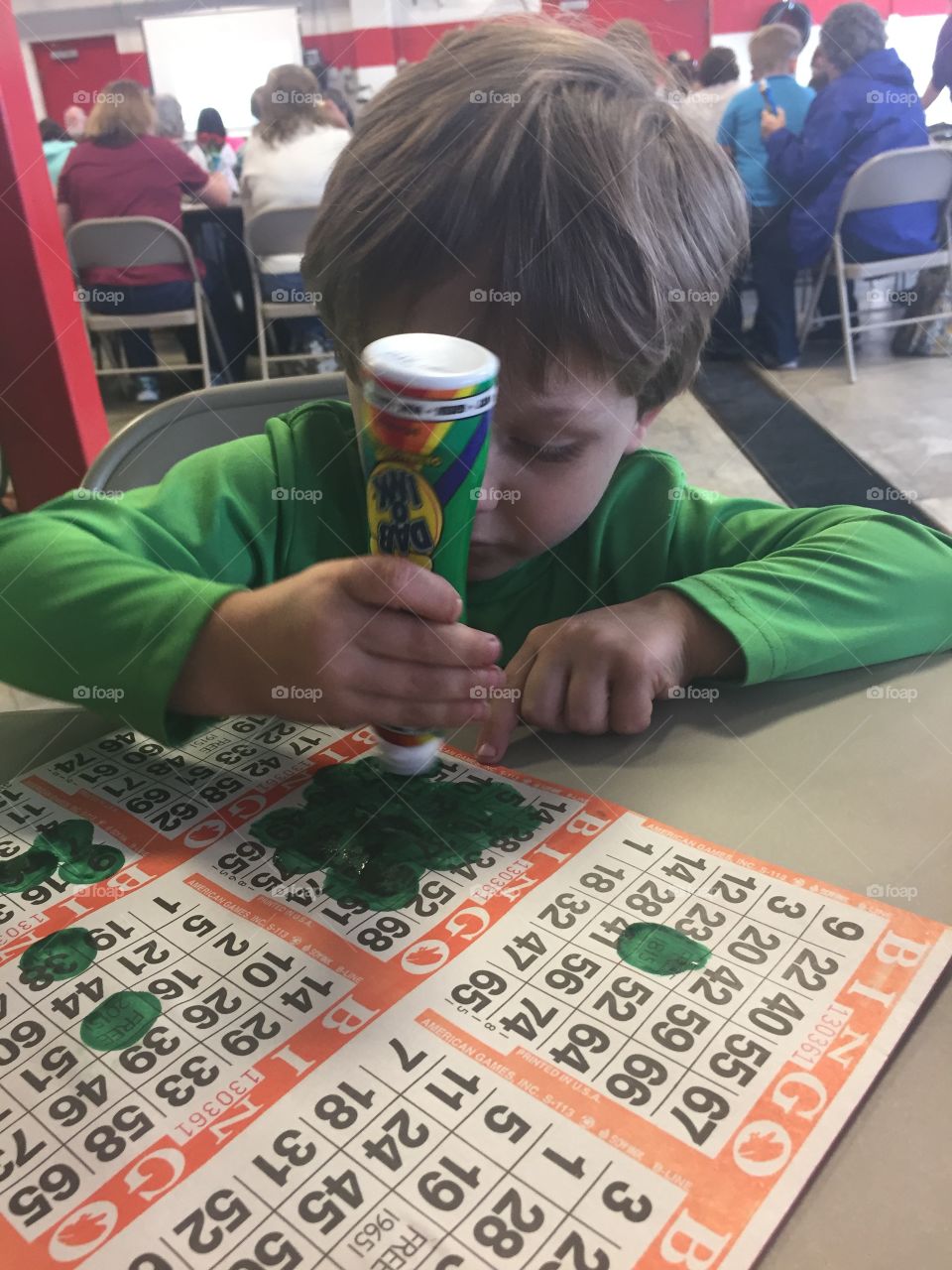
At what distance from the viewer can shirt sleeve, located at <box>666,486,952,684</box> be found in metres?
0.58

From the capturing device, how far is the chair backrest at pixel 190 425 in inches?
31.3

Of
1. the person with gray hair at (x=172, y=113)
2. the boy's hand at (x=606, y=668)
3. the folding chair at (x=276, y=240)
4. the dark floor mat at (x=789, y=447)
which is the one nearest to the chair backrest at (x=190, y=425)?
the boy's hand at (x=606, y=668)

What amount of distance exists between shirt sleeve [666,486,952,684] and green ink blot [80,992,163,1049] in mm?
385

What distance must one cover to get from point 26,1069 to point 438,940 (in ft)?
0.50

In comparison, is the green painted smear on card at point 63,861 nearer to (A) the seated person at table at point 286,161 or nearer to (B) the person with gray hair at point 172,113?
(A) the seated person at table at point 286,161

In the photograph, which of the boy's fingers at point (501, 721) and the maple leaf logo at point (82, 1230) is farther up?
the maple leaf logo at point (82, 1230)

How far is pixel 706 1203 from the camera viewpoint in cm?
27

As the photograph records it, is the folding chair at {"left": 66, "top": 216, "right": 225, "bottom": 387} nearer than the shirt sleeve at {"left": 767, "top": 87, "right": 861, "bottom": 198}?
Yes

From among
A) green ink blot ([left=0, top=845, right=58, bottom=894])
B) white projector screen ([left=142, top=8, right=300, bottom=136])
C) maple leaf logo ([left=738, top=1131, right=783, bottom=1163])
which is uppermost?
white projector screen ([left=142, top=8, right=300, bottom=136])

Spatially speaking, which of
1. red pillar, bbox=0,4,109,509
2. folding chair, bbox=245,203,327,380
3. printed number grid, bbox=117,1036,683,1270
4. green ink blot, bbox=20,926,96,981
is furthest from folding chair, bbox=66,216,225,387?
printed number grid, bbox=117,1036,683,1270

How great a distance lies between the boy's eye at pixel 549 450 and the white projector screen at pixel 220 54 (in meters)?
5.21

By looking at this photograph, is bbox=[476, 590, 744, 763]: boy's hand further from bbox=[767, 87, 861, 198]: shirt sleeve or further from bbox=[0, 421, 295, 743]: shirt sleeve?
bbox=[767, 87, 861, 198]: shirt sleeve

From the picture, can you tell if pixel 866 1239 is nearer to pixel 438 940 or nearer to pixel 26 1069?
pixel 438 940

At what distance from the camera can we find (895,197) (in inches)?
116
